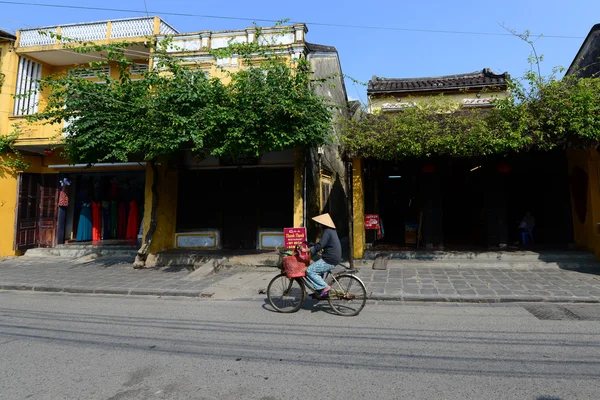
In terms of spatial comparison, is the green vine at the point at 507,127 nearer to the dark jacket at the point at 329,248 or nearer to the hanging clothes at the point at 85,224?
the dark jacket at the point at 329,248

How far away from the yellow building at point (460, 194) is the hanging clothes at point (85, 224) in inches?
456

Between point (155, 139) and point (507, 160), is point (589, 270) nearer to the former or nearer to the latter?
point (507, 160)

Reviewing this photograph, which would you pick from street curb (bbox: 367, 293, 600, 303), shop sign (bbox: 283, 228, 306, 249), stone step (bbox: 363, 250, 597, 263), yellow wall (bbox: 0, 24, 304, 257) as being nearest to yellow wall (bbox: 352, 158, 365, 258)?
stone step (bbox: 363, 250, 597, 263)

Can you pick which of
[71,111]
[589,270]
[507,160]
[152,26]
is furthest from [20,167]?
[589,270]

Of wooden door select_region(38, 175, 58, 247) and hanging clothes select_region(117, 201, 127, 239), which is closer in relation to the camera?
wooden door select_region(38, 175, 58, 247)

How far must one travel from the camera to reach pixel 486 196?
11164mm

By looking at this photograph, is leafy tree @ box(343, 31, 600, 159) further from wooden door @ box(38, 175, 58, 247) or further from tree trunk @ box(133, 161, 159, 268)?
wooden door @ box(38, 175, 58, 247)

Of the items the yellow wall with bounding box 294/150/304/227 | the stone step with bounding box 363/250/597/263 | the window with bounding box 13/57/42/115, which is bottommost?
the stone step with bounding box 363/250/597/263

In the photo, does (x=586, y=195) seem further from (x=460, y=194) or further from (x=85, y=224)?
(x=85, y=224)

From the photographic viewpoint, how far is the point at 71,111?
10.2 meters

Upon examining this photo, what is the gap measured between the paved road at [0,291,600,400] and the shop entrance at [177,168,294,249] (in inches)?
237

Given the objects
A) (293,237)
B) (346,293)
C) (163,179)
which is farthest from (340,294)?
(163,179)

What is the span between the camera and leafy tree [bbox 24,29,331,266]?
927 centimetres

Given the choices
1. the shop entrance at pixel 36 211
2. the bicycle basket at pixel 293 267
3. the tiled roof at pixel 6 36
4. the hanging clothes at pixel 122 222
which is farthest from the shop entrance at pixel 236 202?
the tiled roof at pixel 6 36
